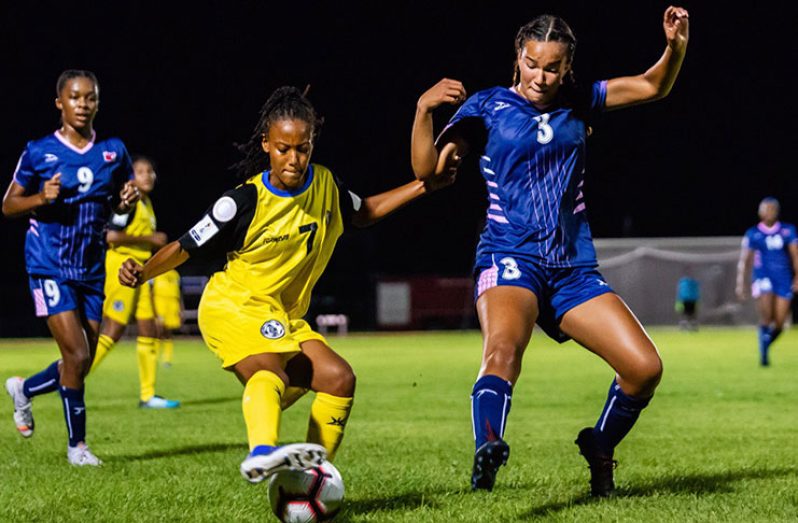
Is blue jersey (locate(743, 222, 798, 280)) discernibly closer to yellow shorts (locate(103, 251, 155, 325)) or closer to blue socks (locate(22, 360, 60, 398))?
yellow shorts (locate(103, 251, 155, 325))

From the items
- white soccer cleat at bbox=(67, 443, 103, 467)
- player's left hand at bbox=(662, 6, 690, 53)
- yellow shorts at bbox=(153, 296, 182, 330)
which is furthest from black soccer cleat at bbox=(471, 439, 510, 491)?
yellow shorts at bbox=(153, 296, 182, 330)

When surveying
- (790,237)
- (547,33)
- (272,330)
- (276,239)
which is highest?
(547,33)

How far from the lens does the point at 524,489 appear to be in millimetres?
5711

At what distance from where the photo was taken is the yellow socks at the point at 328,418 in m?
5.06

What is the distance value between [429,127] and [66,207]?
3.10 m

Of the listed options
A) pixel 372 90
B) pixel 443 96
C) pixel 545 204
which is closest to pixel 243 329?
pixel 443 96

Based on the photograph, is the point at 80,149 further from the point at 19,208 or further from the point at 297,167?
the point at 297,167

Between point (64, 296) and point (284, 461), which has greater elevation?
point (64, 296)

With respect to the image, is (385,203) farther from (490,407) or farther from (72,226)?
(72,226)

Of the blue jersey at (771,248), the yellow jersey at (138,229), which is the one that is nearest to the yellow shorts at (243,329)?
the yellow jersey at (138,229)

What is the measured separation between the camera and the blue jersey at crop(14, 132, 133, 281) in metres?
7.12

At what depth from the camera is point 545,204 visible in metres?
5.14

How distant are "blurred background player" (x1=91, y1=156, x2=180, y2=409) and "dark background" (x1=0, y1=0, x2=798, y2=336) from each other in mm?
23813

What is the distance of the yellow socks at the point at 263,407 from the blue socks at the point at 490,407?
820 millimetres
